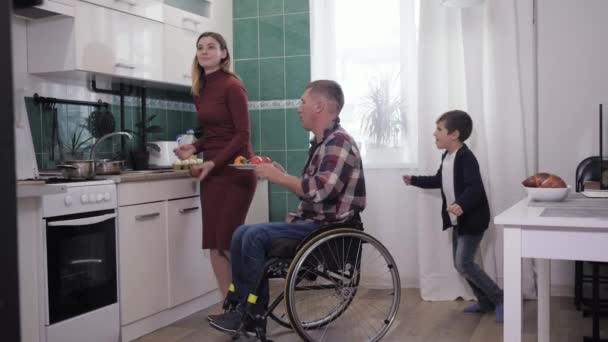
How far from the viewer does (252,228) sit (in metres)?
2.51

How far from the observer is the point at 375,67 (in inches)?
156

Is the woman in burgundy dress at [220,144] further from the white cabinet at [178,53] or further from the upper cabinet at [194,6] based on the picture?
the upper cabinet at [194,6]

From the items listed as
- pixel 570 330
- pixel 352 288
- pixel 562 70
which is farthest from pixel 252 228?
pixel 562 70

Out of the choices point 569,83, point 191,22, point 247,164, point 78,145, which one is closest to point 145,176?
point 78,145

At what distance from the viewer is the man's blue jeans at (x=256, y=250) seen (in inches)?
96.8

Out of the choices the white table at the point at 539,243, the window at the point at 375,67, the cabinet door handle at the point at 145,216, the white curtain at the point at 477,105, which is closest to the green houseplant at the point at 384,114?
the window at the point at 375,67

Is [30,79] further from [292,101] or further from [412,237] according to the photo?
[412,237]

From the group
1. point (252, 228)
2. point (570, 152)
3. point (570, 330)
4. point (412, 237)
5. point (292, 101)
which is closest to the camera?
point (252, 228)

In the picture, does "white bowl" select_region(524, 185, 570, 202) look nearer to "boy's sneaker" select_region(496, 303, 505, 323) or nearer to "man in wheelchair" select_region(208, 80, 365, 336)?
"man in wheelchair" select_region(208, 80, 365, 336)

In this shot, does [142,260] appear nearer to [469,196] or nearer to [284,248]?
[284,248]

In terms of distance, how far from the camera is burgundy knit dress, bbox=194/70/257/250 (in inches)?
115

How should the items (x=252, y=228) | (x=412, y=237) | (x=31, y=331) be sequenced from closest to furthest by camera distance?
(x=31, y=331) < (x=252, y=228) < (x=412, y=237)

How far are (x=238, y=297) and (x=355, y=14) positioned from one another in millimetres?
2185

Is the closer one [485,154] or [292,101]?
[485,154]
